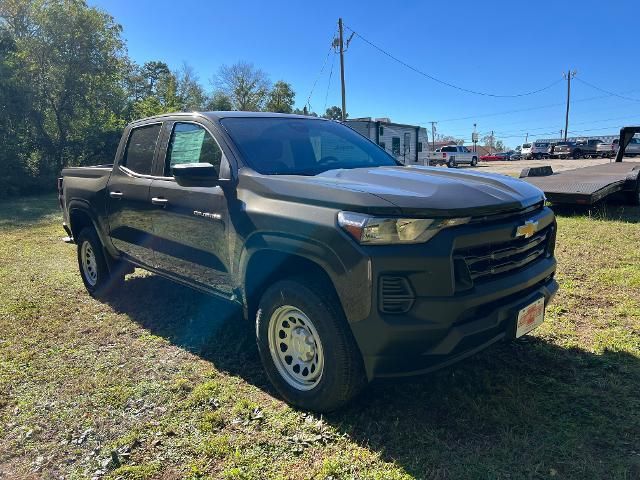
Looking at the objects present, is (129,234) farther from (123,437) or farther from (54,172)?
(54,172)

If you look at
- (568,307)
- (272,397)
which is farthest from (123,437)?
(568,307)

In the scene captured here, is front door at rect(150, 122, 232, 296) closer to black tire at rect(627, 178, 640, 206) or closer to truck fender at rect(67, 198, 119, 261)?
truck fender at rect(67, 198, 119, 261)

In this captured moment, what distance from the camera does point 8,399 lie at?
11.2 ft

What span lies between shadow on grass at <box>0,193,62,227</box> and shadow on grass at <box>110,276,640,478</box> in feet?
34.1

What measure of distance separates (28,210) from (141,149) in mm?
11982

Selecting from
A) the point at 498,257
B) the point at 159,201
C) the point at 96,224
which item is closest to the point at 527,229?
the point at 498,257

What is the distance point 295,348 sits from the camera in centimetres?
309

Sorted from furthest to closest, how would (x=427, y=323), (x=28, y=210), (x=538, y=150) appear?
(x=538, y=150), (x=28, y=210), (x=427, y=323)

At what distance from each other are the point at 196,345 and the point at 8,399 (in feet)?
4.50

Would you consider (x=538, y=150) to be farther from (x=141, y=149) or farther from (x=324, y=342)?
(x=324, y=342)

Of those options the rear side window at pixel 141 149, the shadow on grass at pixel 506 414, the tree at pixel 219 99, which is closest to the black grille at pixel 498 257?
the shadow on grass at pixel 506 414

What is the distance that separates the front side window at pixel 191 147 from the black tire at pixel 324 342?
44.5 inches

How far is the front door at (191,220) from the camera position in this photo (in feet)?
11.5

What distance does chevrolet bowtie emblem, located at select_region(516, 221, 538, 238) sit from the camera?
287 centimetres
